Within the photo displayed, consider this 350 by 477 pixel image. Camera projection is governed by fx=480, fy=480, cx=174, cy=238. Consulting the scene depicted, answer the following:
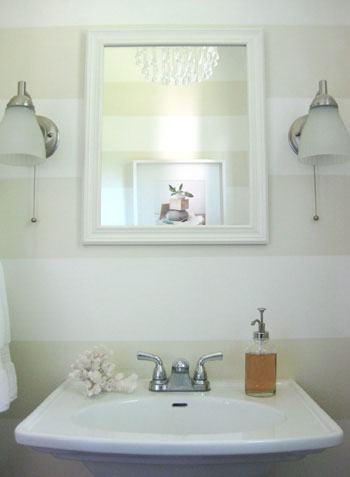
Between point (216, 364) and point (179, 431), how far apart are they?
254mm

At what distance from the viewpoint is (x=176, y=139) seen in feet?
5.00

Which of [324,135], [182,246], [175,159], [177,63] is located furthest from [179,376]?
[177,63]

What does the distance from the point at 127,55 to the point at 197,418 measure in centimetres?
114

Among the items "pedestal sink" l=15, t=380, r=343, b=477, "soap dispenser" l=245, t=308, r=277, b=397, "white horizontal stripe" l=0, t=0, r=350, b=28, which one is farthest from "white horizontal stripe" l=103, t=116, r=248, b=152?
"pedestal sink" l=15, t=380, r=343, b=477

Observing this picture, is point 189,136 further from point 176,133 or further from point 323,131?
point 323,131

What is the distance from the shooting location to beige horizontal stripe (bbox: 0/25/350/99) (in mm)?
1561

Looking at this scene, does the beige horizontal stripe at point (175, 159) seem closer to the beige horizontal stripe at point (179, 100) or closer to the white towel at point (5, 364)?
the beige horizontal stripe at point (179, 100)

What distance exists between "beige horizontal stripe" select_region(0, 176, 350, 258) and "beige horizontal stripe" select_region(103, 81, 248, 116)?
267 millimetres

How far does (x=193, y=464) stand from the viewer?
1.04 meters

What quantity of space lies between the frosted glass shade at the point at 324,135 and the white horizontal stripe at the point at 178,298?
33 cm

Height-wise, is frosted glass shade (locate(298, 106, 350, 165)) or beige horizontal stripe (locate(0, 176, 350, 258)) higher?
frosted glass shade (locate(298, 106, 350, 165))

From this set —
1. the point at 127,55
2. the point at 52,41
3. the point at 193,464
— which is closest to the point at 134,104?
the point at 127,55

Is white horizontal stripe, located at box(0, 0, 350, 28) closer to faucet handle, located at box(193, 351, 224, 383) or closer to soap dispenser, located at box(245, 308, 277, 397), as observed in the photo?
soap dispenser, located at box(245, 308, 277, 397)

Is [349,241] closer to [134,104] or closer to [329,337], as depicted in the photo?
[329,337]
